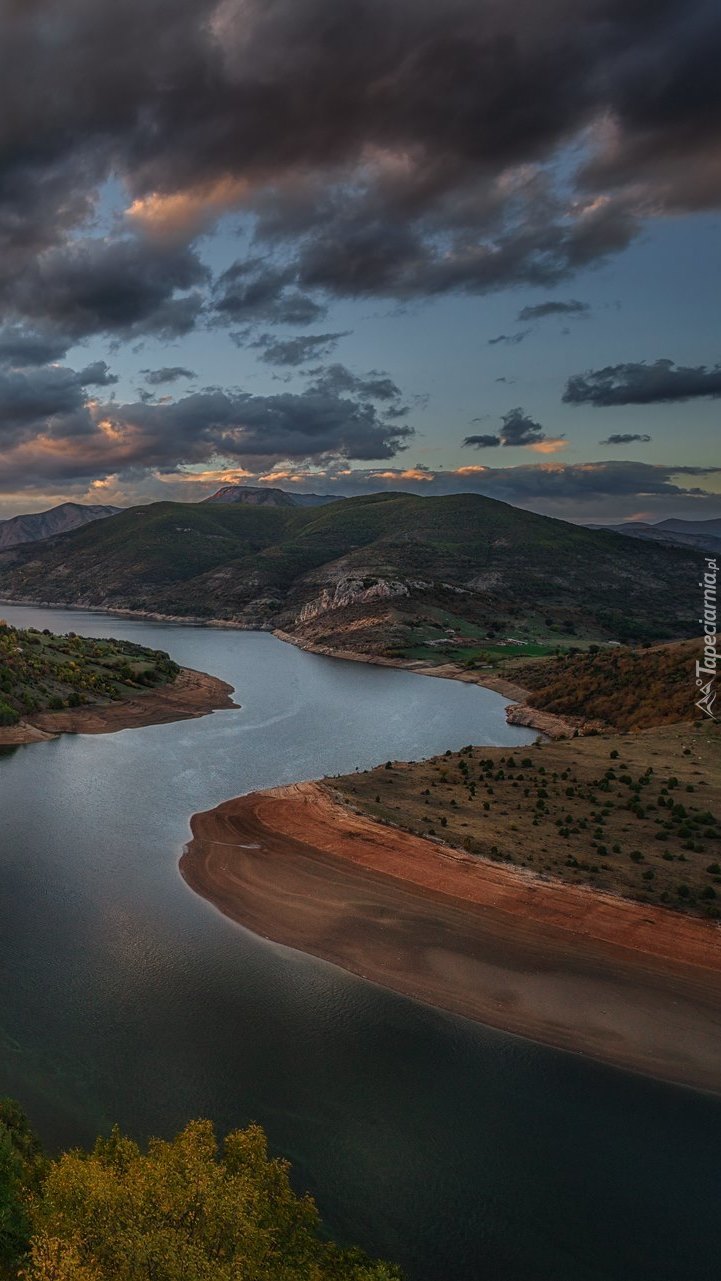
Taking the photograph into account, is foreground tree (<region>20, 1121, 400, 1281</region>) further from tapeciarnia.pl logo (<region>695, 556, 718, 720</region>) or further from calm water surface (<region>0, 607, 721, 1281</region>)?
tapeciarnia.pl logo (<region>695, 556, 718, 720</region>)

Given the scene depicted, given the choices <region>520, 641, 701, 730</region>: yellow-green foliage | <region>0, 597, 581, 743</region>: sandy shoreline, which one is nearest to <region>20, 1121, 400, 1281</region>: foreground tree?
<region>520, 641, 701, 730</region>: yellow-green foliage

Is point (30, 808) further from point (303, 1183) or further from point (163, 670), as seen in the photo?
point (163, 670)

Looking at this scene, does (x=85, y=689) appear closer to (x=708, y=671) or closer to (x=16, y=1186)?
(x=708, y=671)

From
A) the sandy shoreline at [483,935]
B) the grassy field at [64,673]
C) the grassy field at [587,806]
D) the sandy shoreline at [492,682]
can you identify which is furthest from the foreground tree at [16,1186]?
the grassy field at [64,673]

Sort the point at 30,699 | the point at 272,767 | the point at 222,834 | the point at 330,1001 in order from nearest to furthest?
1. the point at 330,1001
2. the point at 222,834
3. the point at 272,767
4. the point at 30,699

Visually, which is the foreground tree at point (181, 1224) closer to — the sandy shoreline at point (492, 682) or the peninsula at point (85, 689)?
the peninsula at point (85, 689)

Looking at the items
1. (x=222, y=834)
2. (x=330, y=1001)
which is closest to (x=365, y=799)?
(x=222, y=834)
